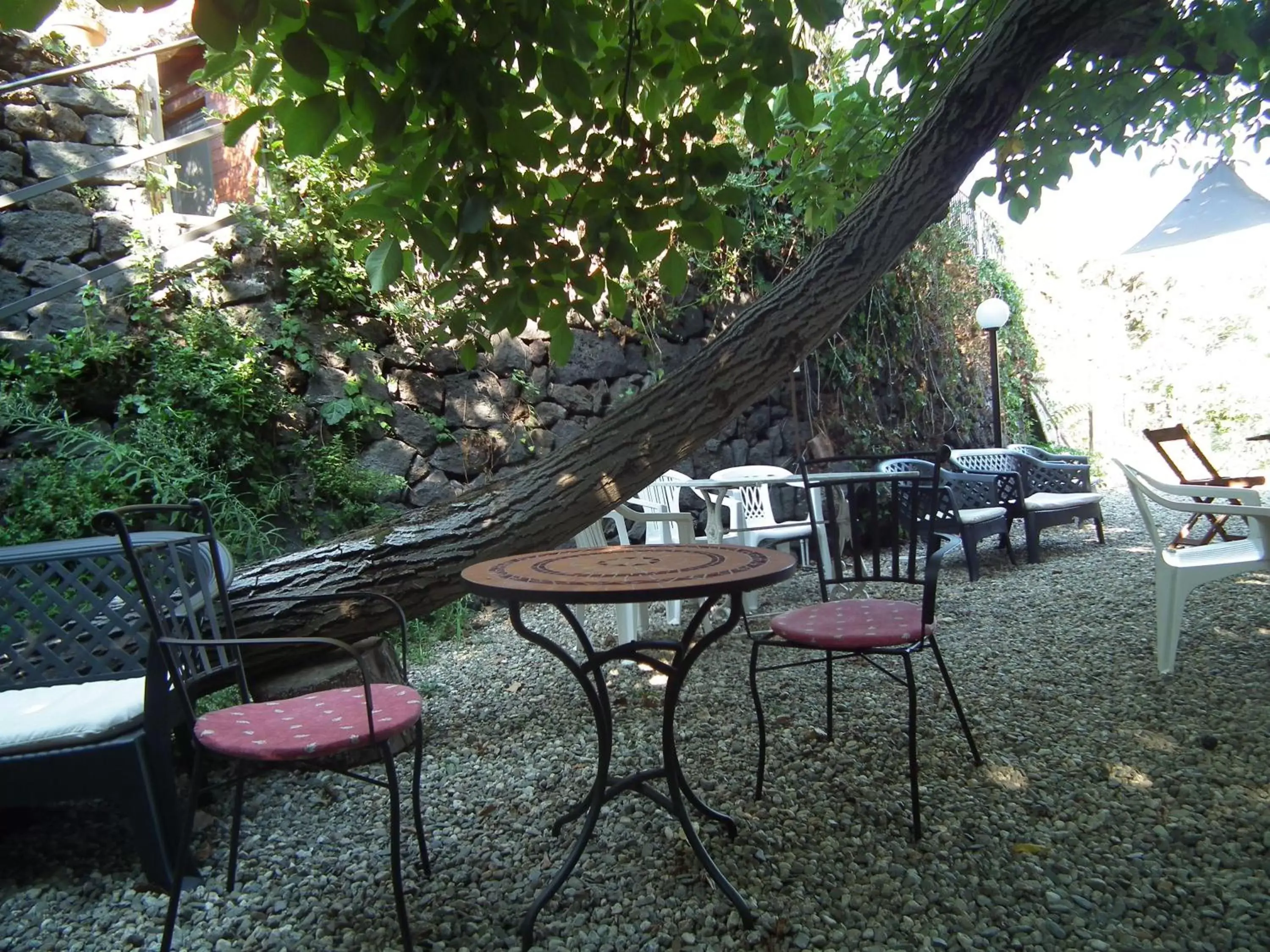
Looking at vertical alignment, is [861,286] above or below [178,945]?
above

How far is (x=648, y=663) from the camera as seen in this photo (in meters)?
1.58

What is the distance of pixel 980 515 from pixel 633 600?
13.0ft

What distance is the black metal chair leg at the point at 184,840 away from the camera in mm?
1344

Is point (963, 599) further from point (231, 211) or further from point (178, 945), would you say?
point (231, 211)

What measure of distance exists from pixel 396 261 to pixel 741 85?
87cm

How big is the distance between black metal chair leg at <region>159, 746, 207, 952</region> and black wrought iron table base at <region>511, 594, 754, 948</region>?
634 millimetres

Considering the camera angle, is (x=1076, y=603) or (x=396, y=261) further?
(x=1076, y=603)

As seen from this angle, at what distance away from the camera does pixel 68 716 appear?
161cm

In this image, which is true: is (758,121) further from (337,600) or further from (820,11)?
(337,600)

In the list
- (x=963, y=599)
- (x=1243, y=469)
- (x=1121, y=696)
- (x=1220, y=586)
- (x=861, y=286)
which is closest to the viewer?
(x=1121, y=696)

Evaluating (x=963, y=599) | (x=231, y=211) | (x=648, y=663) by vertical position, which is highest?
(x=231, y=211)

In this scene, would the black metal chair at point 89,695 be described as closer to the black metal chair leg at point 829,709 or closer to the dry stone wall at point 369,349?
the black metal chair leg at point 829,709

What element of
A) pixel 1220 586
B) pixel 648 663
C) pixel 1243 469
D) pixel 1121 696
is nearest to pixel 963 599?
pixel 1220 586

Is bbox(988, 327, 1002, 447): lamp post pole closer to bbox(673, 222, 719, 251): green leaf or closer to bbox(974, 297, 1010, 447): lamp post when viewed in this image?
bbox(974, 297, 1010, 447): lamp post
